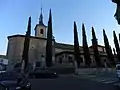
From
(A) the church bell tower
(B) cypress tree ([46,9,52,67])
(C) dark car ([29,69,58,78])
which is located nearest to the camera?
(C) dark car ([29,69,58,78])

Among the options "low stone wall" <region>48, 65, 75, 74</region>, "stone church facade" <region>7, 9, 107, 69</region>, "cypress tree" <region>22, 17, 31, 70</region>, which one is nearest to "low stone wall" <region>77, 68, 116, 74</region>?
"low stone wall" <region>48, 65, 75, 74</region>

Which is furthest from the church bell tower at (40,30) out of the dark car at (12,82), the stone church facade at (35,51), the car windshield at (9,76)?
the dark car at (12,82)

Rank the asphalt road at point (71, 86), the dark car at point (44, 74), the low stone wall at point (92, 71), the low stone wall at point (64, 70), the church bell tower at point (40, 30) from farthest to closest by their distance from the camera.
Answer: the church bell tower at point (40, 30) < the low stone wall at point (64, 70) < the low stone wall at point (92, 71) < the dark car at point (44, 74) < the asphalt road at point (71, 86)

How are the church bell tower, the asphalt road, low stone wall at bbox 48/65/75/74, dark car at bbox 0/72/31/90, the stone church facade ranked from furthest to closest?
the church bell tower < the stone church facade < low stone wall at bbox 48/65/75/74 < the asphalt road < dark car at bbox 0/72/31/90

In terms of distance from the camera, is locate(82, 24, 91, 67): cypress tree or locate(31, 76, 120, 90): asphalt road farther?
locate(82, 24, 91, 67): cypress tree

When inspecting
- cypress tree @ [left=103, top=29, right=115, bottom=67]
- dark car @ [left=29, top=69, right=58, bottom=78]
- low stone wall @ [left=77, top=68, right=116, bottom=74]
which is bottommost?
dark car @ [left=29, top=69, right=58, bottom=78]

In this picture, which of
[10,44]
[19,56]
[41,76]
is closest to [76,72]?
[41,76]

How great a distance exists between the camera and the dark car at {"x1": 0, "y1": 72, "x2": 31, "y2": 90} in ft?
27.8

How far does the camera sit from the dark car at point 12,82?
8.47 meters

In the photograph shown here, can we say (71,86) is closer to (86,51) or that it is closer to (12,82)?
(12,82)

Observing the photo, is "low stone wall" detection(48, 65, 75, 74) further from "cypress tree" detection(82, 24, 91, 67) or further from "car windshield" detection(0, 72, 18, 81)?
"car windshield" detection(0, 72, 18, 81)

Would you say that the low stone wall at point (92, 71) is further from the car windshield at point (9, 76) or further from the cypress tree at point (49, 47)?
Result: the car windshield at point (9, 76)

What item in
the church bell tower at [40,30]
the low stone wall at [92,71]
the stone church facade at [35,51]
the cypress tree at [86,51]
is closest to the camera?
the low stone wall at [92,71]

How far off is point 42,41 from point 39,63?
15.8m
